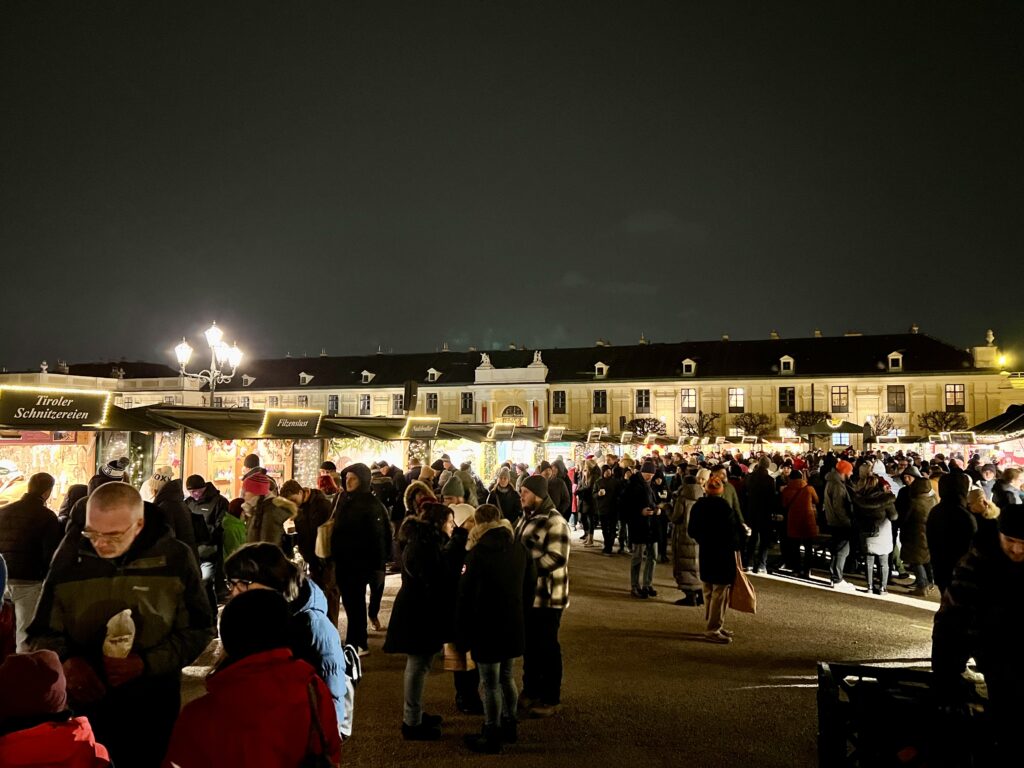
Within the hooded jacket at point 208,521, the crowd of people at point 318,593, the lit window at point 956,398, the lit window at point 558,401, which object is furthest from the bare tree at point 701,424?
the hooded jacket at point 208,521

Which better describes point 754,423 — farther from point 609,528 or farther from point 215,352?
point 215,352

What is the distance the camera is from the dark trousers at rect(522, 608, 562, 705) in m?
5.80

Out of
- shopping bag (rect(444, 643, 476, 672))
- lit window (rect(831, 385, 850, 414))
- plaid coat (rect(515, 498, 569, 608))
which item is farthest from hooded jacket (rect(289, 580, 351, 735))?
lit window (rect(831, 385, 850, 414))

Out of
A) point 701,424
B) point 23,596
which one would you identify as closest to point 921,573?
point 23,596

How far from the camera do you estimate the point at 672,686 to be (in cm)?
639

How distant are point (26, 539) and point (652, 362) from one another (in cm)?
5687

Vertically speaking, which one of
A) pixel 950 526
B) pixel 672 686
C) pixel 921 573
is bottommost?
pixel 672 686

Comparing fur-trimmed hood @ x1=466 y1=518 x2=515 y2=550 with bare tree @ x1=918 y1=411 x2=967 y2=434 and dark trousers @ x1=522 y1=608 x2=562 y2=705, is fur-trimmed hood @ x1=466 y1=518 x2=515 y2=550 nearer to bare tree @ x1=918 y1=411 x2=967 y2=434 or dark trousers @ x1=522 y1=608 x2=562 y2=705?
dark trousers @ x1=522 y1=608 x2=562 y2=705

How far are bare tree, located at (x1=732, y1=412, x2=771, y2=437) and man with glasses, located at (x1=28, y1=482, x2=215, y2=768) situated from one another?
53601 millimetres

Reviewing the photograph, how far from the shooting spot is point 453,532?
5.55 m

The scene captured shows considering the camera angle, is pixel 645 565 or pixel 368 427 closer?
pixel 645 565

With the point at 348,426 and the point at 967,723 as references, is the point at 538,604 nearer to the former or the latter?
the point at 967,723

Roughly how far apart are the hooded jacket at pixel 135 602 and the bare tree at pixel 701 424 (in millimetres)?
53110

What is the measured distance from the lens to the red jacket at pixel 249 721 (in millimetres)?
2164
